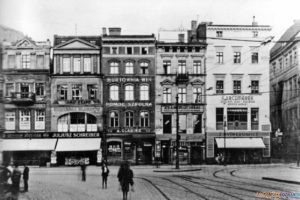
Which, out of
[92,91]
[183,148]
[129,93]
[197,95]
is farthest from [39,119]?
[197,95]

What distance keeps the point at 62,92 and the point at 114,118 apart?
588 centimetres

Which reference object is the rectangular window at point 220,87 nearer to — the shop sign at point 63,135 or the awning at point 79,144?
the shop sign at point 63,135

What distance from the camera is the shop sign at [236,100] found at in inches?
1875

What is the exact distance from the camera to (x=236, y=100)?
47.7m

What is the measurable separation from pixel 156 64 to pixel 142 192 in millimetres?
28043

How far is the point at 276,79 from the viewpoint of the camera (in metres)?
48.4

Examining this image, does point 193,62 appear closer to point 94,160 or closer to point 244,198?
point 94,160

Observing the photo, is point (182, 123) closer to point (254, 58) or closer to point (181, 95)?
point (181, 95)

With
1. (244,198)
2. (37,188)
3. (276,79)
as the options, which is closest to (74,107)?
(276,79)

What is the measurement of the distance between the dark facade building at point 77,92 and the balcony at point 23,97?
2056 millimetres

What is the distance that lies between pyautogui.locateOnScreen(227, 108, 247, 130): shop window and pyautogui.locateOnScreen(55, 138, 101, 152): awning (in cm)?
1356

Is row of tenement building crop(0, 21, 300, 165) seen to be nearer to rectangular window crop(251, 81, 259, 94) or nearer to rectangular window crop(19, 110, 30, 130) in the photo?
rectangular window crop(19, 110, 30, 130)

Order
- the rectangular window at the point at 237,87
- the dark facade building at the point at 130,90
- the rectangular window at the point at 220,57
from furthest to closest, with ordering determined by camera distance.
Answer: the rectangular window at the point at 220,57 → the rectangular window at the point at 237,87 → the dark facade building at the point at 130,90

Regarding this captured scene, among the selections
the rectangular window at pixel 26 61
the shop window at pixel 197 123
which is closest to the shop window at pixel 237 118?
the shop window at pixel 197 123
